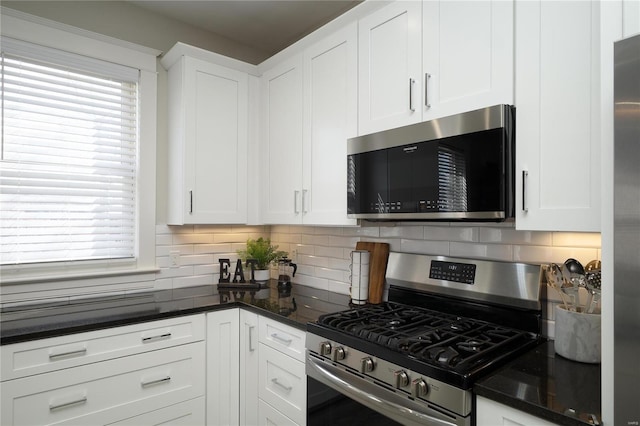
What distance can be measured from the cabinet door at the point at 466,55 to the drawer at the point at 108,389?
1.78 m

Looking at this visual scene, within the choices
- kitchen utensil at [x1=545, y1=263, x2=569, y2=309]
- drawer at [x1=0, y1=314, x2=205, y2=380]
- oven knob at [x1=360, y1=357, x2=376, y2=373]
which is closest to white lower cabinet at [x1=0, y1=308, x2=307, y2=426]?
drawer at [x1=0, y1=314, x2=205, y2=380]

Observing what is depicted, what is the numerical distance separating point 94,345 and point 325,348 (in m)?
1.10

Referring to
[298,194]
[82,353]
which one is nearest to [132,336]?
[82,353]

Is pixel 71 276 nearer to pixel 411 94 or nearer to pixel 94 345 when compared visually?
pixel 94 345

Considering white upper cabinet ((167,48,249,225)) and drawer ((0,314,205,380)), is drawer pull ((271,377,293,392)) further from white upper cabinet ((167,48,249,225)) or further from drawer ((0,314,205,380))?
white upper cabinet ((167,48,249,225))

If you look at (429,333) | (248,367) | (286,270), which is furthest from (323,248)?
(429,333)

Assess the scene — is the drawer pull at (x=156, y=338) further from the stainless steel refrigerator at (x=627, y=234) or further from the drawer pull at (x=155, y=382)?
the stainless steel refrigerator at (x=627, y=234)

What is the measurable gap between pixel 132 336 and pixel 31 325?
1.41 ft

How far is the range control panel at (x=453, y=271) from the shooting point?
1774 mm

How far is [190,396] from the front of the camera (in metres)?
2.08

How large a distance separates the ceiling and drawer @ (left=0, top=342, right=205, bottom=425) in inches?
83.9

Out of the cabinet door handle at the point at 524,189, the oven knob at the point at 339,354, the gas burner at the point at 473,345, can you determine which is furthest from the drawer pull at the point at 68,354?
the cabinet door handle at the point at 524,189

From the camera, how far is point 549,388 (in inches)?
44.4

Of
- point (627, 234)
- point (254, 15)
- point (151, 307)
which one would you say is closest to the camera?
point (627, 234)
